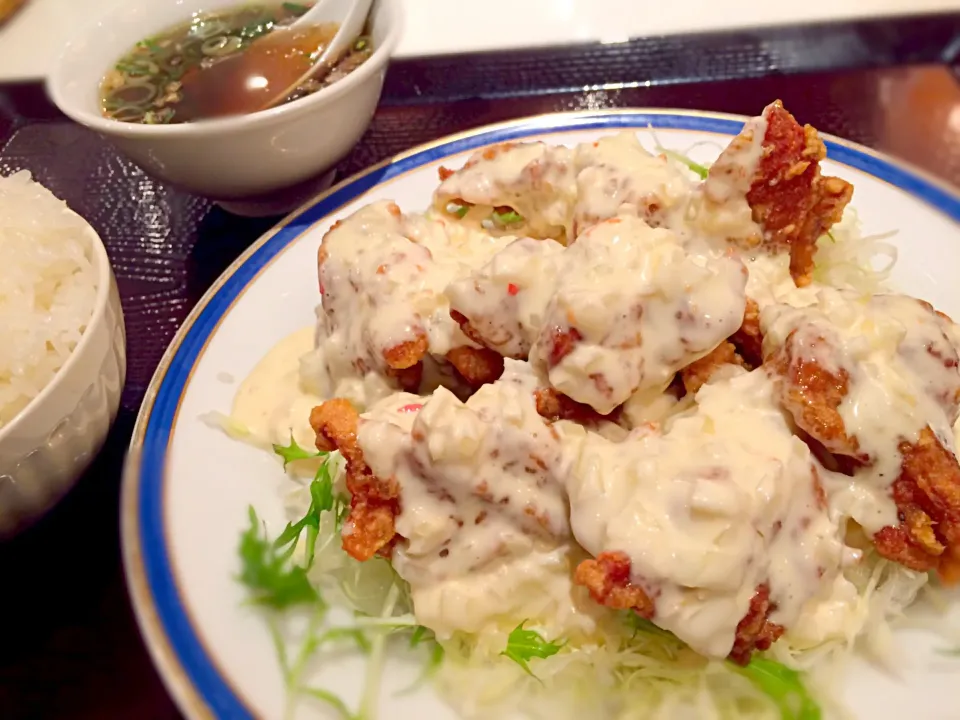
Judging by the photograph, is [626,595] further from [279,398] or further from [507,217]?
[507,217]

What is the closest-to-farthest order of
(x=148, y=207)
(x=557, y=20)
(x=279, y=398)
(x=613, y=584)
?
(x=613, y=584)
(x=279, y=398)
(x=148, y=207)
(x=557, y=20)

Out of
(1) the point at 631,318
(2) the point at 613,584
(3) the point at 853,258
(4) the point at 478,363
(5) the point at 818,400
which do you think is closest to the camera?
(2) the point at 613,584

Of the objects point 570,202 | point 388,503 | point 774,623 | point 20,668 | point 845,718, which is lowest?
point 20,668

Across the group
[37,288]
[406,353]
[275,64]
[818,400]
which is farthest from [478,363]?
[275,64]

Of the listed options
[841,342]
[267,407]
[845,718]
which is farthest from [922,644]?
[267,407]

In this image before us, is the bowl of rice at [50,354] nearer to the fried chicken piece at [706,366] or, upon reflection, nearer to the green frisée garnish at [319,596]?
the green frisée garnish at [319,596]

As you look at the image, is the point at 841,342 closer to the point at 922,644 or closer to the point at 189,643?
the point at 922,644
